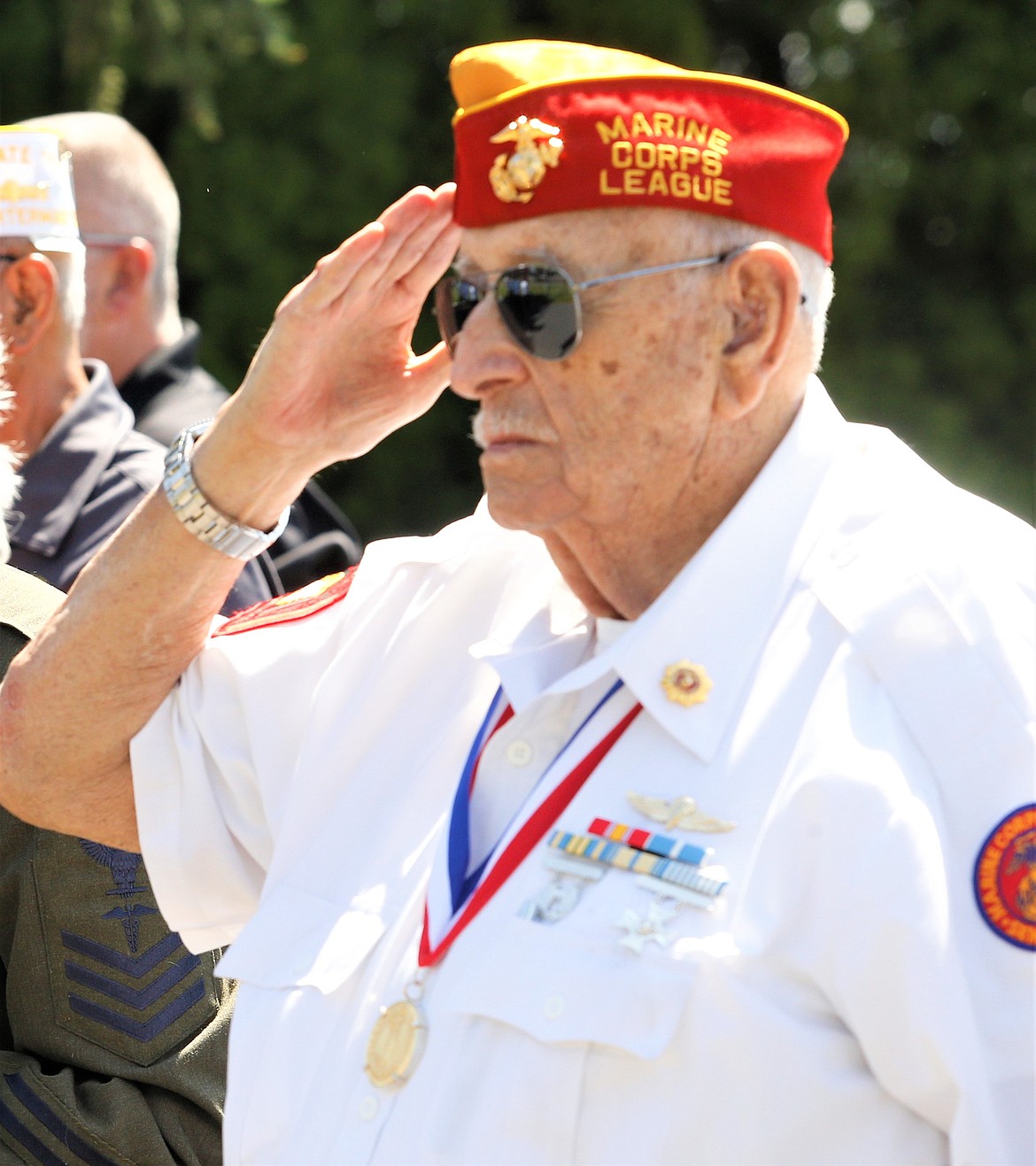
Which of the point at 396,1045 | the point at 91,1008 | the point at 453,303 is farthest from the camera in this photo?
the point at 91,1008

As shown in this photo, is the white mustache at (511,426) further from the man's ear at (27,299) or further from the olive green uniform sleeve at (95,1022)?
the man's ear at (27,299)

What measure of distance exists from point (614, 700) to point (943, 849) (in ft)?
1.50

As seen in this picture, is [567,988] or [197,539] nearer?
[567,988]

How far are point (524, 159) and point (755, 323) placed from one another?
0.34 m

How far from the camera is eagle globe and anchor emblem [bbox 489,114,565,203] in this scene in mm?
2020

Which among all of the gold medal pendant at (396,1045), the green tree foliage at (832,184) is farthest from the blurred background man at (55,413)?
the green tree foliage at (832,184)

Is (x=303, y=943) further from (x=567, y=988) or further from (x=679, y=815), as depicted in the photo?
(x=679, y=815)

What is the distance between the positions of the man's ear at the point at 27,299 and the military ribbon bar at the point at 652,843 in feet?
8.39

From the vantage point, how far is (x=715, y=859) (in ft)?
5.88

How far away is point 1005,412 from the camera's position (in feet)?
29.8

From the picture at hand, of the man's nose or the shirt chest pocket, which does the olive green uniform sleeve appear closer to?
the shirt chest pocket

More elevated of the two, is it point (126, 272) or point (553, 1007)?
point (553, 1007)

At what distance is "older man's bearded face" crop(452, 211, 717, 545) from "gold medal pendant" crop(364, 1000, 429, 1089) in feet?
1.97

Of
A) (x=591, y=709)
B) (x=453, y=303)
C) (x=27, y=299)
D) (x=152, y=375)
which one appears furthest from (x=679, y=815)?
(x=152, y=375)
